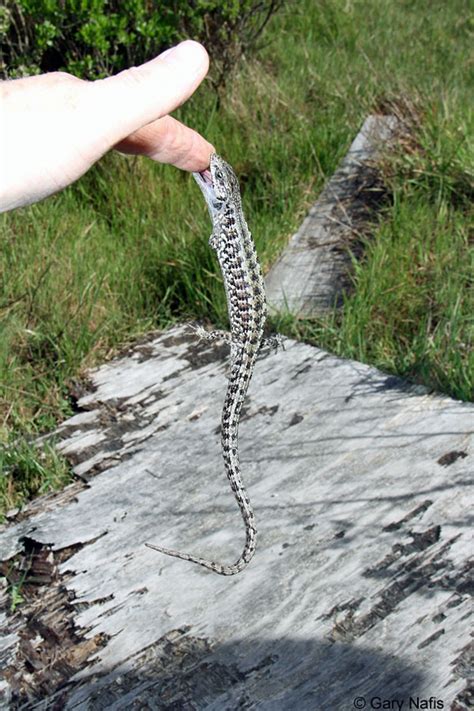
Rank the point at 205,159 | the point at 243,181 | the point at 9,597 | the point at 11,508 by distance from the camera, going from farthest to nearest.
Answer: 1. the point at 243,181
2. the point at 11,508
3. the point at 9,597
4. the point at 205,159

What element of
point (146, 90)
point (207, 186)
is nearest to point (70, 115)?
point (146, 90)

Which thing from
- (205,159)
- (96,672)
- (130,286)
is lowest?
(96,672)

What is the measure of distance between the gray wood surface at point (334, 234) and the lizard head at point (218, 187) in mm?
1454

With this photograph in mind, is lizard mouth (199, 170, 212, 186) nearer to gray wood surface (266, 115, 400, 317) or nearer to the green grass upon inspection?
the green grass

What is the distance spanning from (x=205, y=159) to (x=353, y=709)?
189 centimetres

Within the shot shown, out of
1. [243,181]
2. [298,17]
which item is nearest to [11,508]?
[243,181]

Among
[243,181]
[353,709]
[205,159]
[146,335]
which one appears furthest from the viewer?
[243,181]

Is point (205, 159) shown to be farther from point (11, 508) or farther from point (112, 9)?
point (112, 9)

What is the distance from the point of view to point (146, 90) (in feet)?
7.94

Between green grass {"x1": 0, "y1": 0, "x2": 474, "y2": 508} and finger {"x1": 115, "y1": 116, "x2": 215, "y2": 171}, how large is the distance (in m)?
1.96

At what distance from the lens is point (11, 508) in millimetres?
4277

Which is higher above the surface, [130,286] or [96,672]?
[130,286]

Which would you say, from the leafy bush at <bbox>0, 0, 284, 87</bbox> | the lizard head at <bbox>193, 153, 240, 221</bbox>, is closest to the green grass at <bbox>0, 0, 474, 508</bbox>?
the leafy bush at <bbox>0, 0, 284, 87</bbox>

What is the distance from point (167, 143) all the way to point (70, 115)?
0.67 meters
